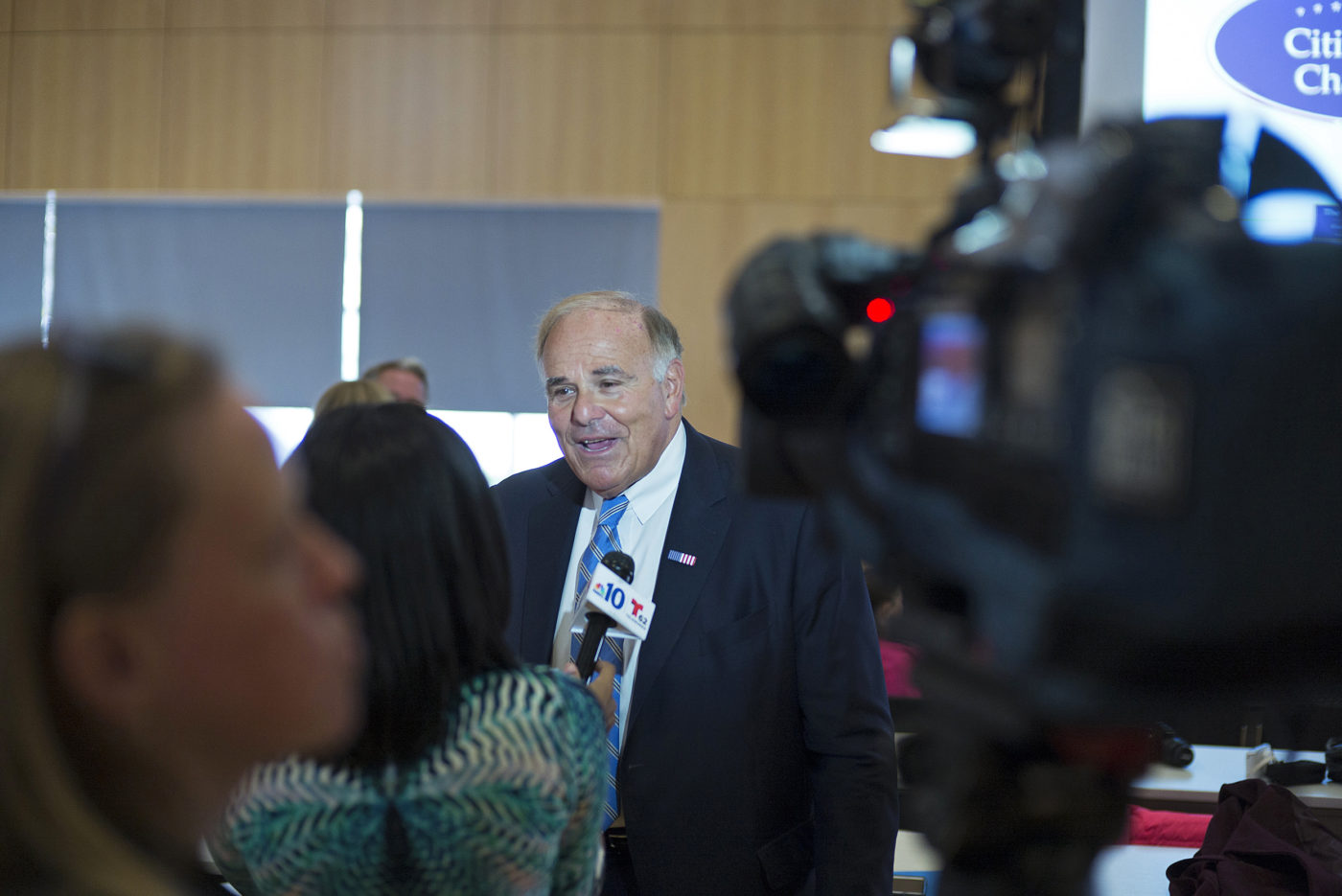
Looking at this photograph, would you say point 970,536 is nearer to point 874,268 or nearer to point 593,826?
point 874,268

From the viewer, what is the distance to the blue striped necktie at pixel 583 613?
5.87 ft

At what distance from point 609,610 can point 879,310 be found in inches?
41.4

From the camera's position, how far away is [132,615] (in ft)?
1.81

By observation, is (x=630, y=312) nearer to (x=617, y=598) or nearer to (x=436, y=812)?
(x=617, y=598)

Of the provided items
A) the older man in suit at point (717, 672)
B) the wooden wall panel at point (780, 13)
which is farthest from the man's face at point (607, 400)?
the wooden wall panel at point (780, 13)

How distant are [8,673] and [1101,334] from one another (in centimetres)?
54

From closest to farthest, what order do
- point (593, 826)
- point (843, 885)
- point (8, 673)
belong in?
point (8, 673) < point (593, 826) < point (843, 885)

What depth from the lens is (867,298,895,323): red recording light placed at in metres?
0.75

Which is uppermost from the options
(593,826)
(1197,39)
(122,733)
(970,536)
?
(1197,39)

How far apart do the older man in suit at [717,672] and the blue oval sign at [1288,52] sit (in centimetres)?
153

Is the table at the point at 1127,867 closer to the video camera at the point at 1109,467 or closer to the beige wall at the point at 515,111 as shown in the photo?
the video camera at the point at 1109,467

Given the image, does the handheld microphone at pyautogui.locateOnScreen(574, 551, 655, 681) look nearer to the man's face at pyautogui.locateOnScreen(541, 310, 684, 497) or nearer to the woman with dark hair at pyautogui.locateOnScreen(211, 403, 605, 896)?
the man's face at pyautogui.locateOnScreen(541, 310, 684, 497)

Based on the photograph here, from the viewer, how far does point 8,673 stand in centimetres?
52

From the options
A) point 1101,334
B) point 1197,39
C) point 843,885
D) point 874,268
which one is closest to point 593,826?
point 843,885
